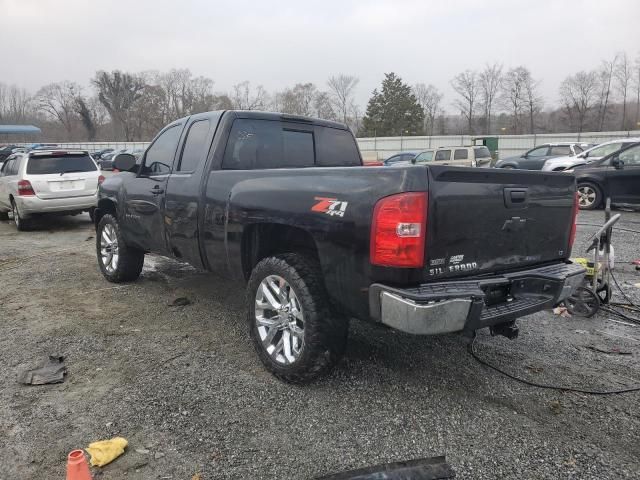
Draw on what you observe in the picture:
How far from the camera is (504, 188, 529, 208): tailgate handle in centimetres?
299

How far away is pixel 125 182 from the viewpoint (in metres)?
5.42

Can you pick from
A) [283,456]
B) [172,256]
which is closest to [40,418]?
[283,456]

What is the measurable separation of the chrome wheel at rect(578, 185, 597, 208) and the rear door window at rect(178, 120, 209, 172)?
1085 centimetres

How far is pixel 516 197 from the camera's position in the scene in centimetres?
304

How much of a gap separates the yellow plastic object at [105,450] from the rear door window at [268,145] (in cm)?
225

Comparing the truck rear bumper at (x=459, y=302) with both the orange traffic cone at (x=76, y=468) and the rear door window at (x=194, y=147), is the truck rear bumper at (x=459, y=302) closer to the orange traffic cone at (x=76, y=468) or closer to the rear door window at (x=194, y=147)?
the orange traffic cone at (x=76, y=468)

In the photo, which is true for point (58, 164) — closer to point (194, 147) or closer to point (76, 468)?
point (194, 147)

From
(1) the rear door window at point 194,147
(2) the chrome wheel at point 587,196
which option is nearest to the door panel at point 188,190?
(1) the rear door window at point 194,147

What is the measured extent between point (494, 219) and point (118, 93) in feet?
337

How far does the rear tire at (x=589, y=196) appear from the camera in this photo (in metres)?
12.0

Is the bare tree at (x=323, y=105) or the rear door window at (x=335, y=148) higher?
the bare tree at (x=323, y=105)

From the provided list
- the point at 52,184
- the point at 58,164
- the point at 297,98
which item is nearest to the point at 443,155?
the point at 58,164

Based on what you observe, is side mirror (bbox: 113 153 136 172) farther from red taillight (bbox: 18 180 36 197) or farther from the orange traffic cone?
red taillight (bbox: 18 180 36 197)

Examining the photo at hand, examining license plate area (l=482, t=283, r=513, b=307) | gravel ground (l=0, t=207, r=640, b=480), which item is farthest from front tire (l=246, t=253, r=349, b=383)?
license plate area (l=482, t=283, r=513, b=307)
